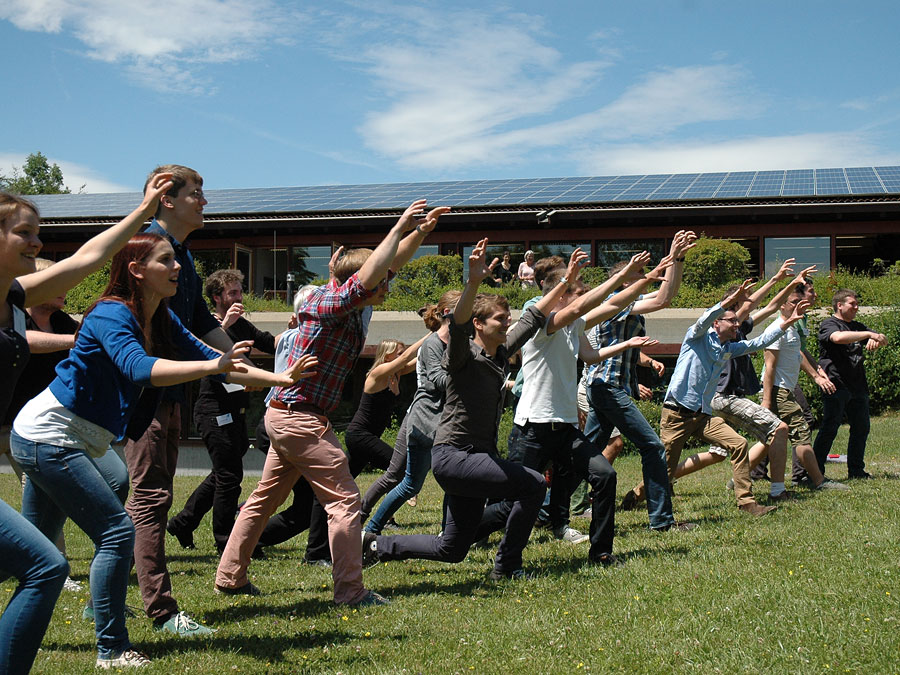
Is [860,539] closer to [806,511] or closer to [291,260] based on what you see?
[806,511]

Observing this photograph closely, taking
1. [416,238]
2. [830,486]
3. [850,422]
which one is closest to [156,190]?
[416,238]

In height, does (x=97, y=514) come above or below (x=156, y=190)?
below

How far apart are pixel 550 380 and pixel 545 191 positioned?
A: 71.9 feet

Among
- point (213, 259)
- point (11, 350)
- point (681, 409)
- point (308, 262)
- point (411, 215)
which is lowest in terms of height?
point (681, 409)

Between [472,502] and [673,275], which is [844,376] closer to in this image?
[673,275]

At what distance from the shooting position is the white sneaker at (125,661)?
13.9 ft

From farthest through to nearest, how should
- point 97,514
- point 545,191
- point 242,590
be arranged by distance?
point 545,191 < point 242,590 < point 97,514

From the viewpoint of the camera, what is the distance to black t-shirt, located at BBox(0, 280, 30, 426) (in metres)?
3.46

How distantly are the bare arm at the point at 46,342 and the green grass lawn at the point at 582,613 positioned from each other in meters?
1.68

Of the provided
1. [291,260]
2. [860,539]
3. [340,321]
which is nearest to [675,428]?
[860,539]

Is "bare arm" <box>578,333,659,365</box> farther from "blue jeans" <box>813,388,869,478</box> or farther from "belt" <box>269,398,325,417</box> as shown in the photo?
"blue jeans" <box>813,388,869,478</box>

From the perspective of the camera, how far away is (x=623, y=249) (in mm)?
25016

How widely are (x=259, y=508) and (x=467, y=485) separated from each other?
1359 millimetres

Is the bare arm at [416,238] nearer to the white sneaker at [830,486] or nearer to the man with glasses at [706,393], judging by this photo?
the man with glasses at [706,393]
